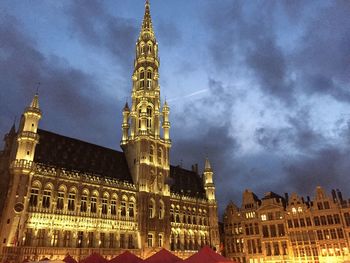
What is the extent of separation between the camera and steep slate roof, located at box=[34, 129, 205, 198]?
167 feet

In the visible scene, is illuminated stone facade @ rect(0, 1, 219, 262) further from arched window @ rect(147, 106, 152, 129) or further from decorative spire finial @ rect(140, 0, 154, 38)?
decorative spire finial @ rect(140, 0, 154, 38)

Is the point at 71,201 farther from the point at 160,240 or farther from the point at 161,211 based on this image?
the point at 160,240

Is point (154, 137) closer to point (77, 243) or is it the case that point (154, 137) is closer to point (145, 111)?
point (145, 111)

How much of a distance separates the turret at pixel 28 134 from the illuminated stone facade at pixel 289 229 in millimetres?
50141

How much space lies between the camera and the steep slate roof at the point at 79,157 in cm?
5094

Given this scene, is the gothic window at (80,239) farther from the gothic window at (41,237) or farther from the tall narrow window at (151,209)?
the tall narrow window at (151,209)

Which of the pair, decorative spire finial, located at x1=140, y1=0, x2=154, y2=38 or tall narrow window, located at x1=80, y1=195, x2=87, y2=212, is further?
decorative spire finial, located at x1=140, y1=0, x2=154, y2=38

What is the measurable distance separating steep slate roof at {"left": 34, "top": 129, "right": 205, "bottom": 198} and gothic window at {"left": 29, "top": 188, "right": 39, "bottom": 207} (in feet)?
16.3

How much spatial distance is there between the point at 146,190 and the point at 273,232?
31378 mm

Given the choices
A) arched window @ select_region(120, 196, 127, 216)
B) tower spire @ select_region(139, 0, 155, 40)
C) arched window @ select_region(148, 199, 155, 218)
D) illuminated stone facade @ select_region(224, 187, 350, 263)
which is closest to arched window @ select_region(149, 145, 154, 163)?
arched window @ select_region(148, 199, 155, 218)

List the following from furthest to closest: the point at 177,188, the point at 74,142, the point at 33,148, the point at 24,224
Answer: the point at 177,188 → the point at 74,142 → the point at 33,148 → the point at 24,224

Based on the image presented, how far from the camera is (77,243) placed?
47.0 m

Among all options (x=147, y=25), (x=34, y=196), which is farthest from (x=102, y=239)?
(x=147, y=25)

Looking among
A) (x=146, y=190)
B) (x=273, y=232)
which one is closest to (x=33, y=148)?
(x=146, y=190)
